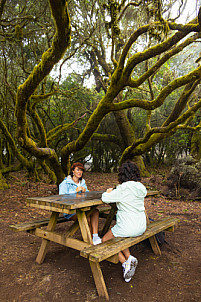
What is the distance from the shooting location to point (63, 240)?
2.99m

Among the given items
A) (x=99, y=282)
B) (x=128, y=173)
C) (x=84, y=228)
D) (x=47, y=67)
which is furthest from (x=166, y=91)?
(x=99, y=282)

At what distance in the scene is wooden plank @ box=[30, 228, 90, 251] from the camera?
9.12 feet

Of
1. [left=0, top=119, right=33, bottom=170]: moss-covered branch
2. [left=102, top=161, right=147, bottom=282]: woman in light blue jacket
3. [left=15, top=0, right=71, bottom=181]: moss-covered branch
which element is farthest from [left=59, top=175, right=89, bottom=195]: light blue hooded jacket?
[left=0, top=119, right=33, bottom=170]: moss-covered branch

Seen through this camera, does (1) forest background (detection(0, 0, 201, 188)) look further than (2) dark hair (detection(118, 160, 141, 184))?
Yes

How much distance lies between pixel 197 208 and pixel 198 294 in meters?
4.07

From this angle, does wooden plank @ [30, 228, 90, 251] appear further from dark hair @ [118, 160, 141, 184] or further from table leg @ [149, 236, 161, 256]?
table leg @ [149, 236, 161, 256]

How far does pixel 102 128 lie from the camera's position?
13633 mm

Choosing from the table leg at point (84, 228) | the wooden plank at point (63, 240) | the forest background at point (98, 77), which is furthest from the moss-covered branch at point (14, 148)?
the table leg at point (84, 228)

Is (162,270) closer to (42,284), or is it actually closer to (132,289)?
(132,289)

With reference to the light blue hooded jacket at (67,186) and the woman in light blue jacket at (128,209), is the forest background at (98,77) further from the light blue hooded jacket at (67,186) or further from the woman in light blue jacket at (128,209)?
the woman in light blue jacket at (128,209)

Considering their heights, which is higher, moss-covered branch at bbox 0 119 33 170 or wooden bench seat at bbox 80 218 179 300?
moss-covered branch at bbox 0 119 33 170

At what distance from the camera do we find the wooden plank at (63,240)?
2779mm

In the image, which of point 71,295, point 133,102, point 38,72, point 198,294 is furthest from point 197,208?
point 38,72

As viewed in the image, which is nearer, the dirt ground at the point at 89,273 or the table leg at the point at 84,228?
the dirt ground at the point at 89,273
